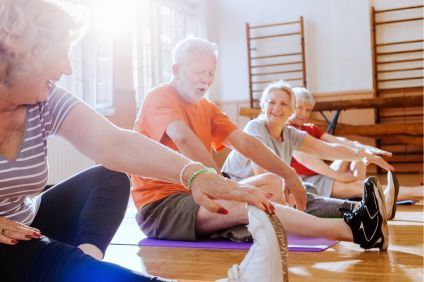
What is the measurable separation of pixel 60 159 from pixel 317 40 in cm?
422

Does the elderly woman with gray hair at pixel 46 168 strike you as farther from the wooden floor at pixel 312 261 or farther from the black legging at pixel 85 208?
the wooden floor at pixel 312 261

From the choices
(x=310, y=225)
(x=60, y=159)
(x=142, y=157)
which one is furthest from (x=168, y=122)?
(x=60, y=159)

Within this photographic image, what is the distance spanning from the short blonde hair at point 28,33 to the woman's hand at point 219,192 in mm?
390

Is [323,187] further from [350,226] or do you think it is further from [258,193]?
[258,193]

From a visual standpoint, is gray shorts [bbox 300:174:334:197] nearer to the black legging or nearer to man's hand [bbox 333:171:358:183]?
man's hand [bbox 333:171:358:183]

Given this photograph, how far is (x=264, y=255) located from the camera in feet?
3.73

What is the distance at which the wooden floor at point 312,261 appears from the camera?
1.83 meters

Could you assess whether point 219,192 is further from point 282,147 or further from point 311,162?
point 311,162

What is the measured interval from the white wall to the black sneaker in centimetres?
538

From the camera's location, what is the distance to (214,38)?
8.09m

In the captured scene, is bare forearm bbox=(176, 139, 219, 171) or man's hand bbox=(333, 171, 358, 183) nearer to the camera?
bare forearm bbox=(176, 139, 219, 171)

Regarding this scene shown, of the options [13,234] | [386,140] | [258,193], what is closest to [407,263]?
[258,193]

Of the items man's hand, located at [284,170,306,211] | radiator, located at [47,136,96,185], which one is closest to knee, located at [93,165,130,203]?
man's hand, located at [284,170,306,211]

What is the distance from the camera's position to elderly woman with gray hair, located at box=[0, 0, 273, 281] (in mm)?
1034
